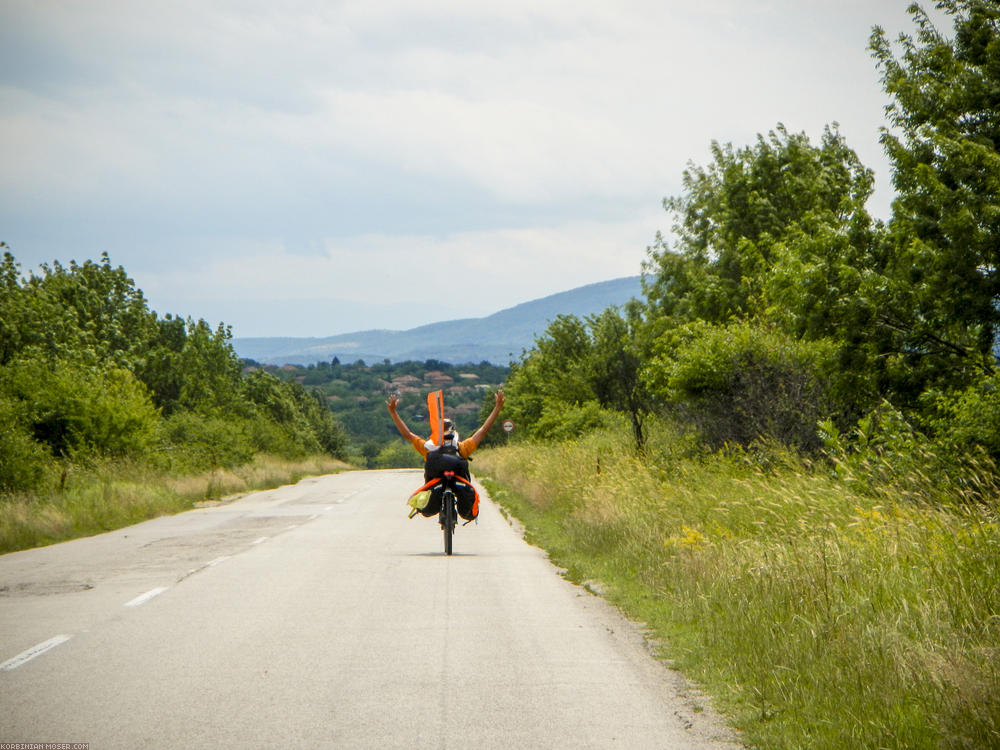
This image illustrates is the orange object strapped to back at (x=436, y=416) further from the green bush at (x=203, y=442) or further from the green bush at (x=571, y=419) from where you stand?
the green bush at (x=571, y=419)

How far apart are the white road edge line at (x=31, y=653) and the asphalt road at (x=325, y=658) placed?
16mm

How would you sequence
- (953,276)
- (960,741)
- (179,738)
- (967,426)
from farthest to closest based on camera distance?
(953,276) < (967,426) < (179,738) < (960,741)

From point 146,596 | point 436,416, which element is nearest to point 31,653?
point 146,596

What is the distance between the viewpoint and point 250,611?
967cm

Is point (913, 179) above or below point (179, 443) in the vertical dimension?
above

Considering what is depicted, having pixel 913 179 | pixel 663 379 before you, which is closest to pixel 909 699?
pixel 913 179

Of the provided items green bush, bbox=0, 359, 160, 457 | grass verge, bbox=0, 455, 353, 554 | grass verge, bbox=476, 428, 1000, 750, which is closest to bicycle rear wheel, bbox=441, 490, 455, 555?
grass verge, bbox=476, 428, 1000, 750

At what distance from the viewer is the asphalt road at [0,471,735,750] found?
18.2ft

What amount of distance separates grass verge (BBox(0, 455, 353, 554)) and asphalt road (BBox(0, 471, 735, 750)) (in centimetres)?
384

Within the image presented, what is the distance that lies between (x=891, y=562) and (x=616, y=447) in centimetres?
1901

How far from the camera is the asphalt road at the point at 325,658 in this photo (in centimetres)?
555

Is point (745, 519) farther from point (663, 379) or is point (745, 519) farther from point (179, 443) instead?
point (179, 443)

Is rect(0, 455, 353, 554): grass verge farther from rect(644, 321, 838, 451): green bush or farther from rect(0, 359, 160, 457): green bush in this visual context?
rect(644, 321, 838, 451): green bush

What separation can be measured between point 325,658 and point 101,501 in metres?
16.8
